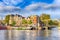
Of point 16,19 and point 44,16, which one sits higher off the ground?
point 44,16

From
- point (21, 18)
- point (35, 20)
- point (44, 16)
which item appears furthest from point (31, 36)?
point (21, 18)

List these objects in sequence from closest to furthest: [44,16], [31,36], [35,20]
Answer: [31,36], [44,16], [35,20]

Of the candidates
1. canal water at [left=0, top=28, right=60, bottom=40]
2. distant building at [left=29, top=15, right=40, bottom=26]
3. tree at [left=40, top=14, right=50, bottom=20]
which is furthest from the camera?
distant building at [left=29, top=15, right=40, bottom=26]

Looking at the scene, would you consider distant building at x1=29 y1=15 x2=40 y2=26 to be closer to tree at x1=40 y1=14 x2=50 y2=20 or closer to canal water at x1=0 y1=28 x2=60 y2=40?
tree at x1=40 y1=14 x2=50 y2=20

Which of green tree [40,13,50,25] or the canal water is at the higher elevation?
green tree [40,13,50,25]

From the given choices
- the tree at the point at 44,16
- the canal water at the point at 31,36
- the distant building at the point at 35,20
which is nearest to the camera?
the canal water at the point at 31,36

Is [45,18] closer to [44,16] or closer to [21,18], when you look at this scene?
[44,16]

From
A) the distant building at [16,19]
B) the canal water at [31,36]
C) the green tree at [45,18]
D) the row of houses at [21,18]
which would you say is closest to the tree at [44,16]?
the green tree at [45,18]

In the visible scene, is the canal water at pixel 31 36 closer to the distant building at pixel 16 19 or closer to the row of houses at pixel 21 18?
the row of houses at pixel 21 18

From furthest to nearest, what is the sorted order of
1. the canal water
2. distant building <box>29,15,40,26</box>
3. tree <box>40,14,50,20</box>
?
distant building <box>29,15,40,26</box> < tree <box>40,14,50,20</box> < the canal water

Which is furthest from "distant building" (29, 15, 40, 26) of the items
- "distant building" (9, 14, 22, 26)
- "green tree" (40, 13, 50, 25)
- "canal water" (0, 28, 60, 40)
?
"canal water" (0, 28, 60, 40)

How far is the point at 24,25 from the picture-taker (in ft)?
29.0

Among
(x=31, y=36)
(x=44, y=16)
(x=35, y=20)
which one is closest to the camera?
(x=31, y=36)

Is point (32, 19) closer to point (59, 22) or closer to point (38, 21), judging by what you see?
point (38, 21)
